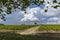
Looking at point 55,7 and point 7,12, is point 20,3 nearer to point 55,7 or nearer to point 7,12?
point 7,12

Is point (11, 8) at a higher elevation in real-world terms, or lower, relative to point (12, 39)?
higher

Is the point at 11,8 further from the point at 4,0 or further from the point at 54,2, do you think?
the point at 54,2

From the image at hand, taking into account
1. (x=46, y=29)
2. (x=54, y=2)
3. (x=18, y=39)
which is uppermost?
(x=54, y=2)

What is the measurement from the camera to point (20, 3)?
26703mm

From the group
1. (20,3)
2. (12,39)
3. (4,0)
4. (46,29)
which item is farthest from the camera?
(46,29)

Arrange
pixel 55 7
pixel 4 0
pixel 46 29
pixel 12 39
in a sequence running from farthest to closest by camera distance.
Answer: pixel 46 29
pixel 12 39
pixel 4 0
pixel 55 7

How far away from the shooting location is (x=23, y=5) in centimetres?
2645

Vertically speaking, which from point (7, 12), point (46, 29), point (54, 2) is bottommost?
point (46, 29)

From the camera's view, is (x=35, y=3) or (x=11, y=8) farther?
(x=11, y=8)

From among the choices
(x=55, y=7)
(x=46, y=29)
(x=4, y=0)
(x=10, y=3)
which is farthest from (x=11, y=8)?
(x=46, y=29)

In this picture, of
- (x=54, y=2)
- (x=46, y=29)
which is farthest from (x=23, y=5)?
(x=46, y=29)

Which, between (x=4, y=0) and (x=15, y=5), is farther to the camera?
(x=15, y=5)

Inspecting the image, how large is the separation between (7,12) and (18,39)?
3.86 metres

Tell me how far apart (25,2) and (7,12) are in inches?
148
